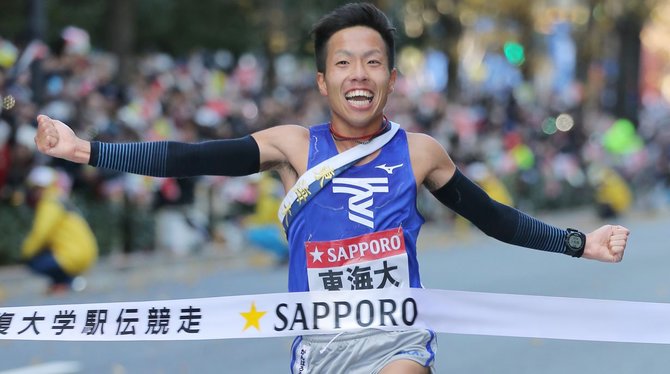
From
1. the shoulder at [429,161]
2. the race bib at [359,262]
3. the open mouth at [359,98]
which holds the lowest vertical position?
the race bib at [359,262]

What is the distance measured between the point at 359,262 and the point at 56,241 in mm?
9006

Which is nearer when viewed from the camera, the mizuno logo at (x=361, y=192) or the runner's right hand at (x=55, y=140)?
the runner's right hand at (x=55, y=140)

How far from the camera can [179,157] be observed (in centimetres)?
377

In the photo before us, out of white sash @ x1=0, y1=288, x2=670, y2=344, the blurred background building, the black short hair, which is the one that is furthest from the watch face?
the blurred background building

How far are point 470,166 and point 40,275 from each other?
35.1ft

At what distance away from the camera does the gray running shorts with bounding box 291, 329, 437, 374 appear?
3.79 meters

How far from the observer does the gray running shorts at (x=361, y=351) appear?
3.79m

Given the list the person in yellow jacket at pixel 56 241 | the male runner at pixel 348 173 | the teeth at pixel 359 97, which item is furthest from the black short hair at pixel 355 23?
the person in yellow jacket at pixel 56 241

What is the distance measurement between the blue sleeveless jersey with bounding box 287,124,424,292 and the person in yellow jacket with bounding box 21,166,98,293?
879 cm

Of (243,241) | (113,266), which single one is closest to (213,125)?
(243,241)

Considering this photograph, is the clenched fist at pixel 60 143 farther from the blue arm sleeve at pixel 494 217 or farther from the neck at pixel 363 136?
the blue arm sleeve at pixel 494 217

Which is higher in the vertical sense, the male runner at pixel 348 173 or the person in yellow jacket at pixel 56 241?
the person in yellow jacket at pixel 56 241

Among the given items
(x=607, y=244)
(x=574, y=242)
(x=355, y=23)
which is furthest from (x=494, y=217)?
(x=355, y=23)

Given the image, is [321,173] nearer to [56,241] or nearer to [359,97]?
[359,97]
